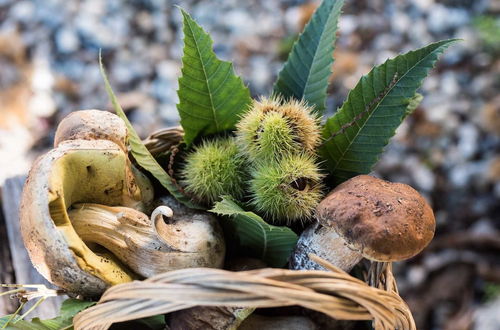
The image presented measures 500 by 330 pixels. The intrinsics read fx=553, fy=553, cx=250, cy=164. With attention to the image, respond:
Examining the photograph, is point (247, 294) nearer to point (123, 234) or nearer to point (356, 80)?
point (123, 234)

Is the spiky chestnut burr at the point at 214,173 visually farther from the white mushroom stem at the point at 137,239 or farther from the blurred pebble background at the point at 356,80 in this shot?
the blurred pebble background at the point at 356,80

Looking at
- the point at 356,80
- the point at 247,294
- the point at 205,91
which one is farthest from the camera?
the point at 356,80

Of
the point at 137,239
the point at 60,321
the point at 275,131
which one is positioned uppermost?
the point at 275,131

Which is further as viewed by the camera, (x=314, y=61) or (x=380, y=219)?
(x=314, y=61)

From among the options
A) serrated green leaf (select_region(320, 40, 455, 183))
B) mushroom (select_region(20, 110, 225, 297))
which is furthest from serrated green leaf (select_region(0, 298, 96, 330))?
serrated green leaf (select_region(320, 40, 455, 183))

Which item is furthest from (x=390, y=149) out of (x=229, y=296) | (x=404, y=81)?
(x=229, y=296)

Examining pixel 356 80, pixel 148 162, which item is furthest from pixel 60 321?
pixel 356 80

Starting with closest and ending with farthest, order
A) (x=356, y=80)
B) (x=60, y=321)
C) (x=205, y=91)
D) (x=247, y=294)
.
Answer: (x=247, y=294) < (x=60, y=321) < (x=205, y=91) < (x=356, y=80)

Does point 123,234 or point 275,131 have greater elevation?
point 275,131

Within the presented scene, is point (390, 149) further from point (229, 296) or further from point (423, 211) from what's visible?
point (229, 296)
